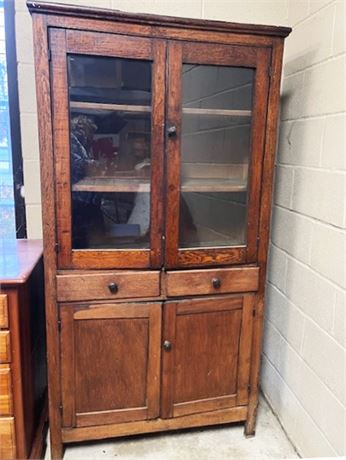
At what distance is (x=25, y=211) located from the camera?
185cm

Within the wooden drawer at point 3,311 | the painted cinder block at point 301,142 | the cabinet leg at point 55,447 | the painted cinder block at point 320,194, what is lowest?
the cabinet leg at point 55,447

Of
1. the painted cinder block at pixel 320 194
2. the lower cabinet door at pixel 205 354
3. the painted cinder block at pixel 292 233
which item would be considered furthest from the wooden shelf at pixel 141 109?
the lower cabinet door at pixel 205 354

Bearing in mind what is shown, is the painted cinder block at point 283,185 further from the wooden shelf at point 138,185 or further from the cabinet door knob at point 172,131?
the cabinet door knob at point 172,131

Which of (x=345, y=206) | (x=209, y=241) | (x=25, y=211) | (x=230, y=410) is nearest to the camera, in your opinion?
(x=345, y=206)

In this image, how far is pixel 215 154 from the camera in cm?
156

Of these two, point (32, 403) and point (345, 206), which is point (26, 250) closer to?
point (32, 403)

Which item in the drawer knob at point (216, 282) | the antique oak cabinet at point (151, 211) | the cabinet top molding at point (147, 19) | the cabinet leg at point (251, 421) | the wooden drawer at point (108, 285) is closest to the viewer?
the cabinet top molding at point (147, 19)

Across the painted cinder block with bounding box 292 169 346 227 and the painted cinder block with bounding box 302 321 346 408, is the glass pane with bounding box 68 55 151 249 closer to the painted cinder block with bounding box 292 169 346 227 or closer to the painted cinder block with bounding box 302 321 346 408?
the painted cinder block with bounding box 292 169 346 227

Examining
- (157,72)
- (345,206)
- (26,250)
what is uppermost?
(157,72)

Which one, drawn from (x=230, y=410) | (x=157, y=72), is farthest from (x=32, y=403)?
(x=157, y=72)

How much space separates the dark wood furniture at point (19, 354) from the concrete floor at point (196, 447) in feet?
0.69

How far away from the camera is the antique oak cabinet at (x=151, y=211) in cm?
136

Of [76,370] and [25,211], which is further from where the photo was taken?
[25,211]

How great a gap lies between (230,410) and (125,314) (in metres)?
0.67
